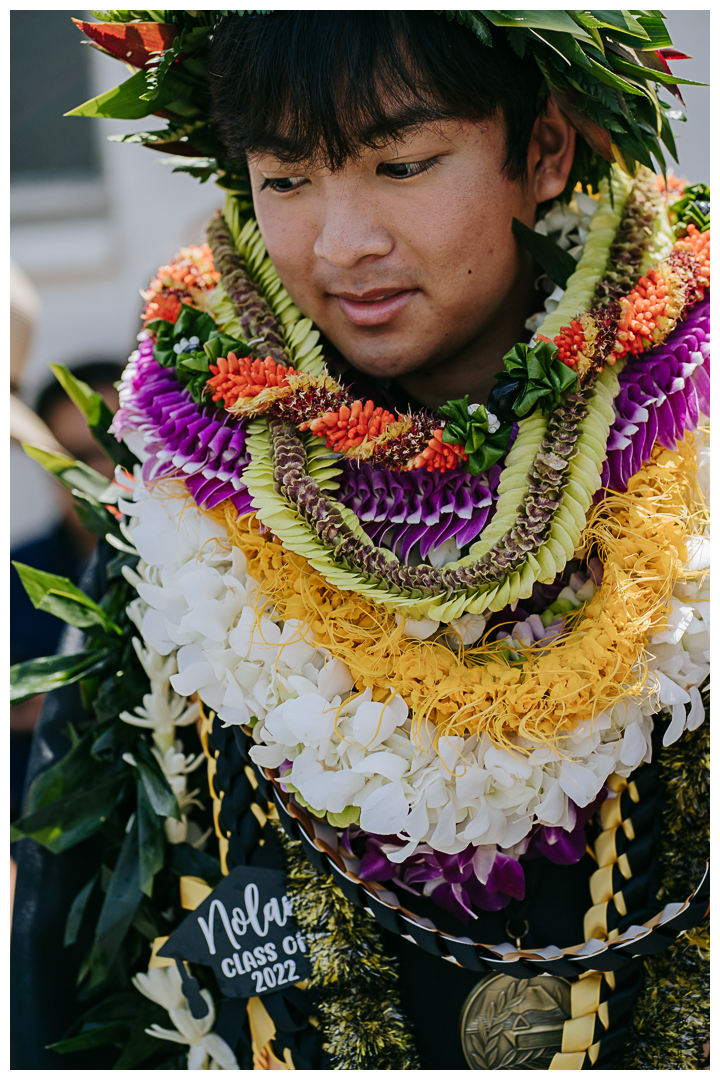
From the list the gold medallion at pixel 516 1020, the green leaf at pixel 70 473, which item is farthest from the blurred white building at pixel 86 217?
the gold medallion at pixel 516 1020

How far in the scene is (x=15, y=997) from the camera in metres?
1.12

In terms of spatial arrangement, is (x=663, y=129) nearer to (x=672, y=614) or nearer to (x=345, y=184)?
(x=345, y=184)

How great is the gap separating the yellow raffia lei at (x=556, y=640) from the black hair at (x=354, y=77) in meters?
0.43

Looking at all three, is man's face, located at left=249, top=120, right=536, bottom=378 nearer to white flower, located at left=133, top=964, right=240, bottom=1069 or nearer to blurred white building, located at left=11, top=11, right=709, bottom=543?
white flower, located at left=133, top=964, right=240, bottom=1069

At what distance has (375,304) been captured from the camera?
93cm

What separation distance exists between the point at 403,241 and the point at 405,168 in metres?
0.07

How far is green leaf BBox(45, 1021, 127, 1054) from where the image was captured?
111 cm

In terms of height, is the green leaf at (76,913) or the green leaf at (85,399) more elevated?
the green leaf at (85,399)

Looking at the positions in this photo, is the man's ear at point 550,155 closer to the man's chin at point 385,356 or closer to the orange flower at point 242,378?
the man's chin at point 385,356

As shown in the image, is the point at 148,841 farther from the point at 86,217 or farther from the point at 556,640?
the point at 86,217

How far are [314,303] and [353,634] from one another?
1.31 feet

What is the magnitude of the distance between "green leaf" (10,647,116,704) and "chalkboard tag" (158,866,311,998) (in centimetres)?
36

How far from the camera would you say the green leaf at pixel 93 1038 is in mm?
1107

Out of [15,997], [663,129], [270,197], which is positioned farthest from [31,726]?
[663,129]
